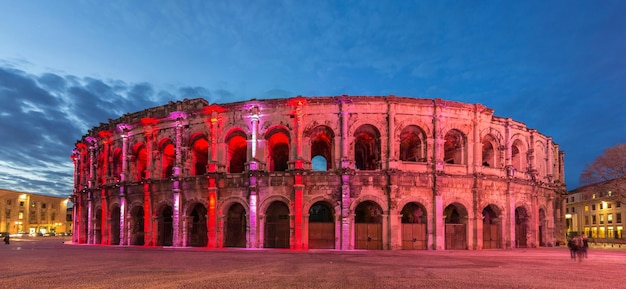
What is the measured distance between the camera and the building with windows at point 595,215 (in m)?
72.2

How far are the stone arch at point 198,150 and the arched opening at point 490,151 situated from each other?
1930 cm

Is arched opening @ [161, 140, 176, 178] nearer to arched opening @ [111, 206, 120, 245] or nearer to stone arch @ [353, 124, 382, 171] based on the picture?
arched opening @ [111, 206, 120, 245]

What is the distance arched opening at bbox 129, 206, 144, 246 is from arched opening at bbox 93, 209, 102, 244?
4710mm

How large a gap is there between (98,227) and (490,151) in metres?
31.4

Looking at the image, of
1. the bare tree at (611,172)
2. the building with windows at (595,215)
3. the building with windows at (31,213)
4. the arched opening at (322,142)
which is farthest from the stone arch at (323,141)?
the building with windows at (31,213)

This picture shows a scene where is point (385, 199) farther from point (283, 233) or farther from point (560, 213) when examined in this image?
point (560, 213)

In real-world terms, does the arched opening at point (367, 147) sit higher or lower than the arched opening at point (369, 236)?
higher

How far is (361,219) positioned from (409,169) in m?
5.62

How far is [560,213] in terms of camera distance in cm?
4150


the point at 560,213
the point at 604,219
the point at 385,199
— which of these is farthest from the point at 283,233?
the point at 604,219

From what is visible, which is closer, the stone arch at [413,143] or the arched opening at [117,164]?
the stone arch at [413,143]

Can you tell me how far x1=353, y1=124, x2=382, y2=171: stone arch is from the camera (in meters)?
30.8

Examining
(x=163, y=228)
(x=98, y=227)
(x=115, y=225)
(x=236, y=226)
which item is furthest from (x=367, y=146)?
(x=98, y=227)

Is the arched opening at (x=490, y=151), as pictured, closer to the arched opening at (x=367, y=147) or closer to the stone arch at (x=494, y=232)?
the stone arch at (x=494, y=232)
